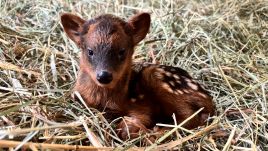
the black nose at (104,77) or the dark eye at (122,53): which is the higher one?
the dark eye at (122,53)

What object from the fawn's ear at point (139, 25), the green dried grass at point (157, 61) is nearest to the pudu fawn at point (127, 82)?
the fawn's ear at point (139, 25)

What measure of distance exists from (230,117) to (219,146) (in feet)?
1.59

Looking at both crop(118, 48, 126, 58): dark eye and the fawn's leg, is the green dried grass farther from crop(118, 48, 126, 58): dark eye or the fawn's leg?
crop(118, 48, 126, 58): dark eye

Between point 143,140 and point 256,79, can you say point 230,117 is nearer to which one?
point 256,79

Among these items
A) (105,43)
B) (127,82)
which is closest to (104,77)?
(105,43)

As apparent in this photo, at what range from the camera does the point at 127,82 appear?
146 inches

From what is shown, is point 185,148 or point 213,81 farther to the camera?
point 213,81

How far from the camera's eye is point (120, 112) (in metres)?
3.64

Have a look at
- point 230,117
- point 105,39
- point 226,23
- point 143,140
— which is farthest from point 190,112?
point 226,23

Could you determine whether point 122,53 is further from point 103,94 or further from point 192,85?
point 192,85

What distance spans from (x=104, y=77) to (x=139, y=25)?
620mm

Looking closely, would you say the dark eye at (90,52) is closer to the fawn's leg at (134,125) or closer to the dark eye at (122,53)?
the dark eye at (122,53)

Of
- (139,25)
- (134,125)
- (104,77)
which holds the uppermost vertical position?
(139,25)

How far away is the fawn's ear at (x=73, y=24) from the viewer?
3746 millimetres
